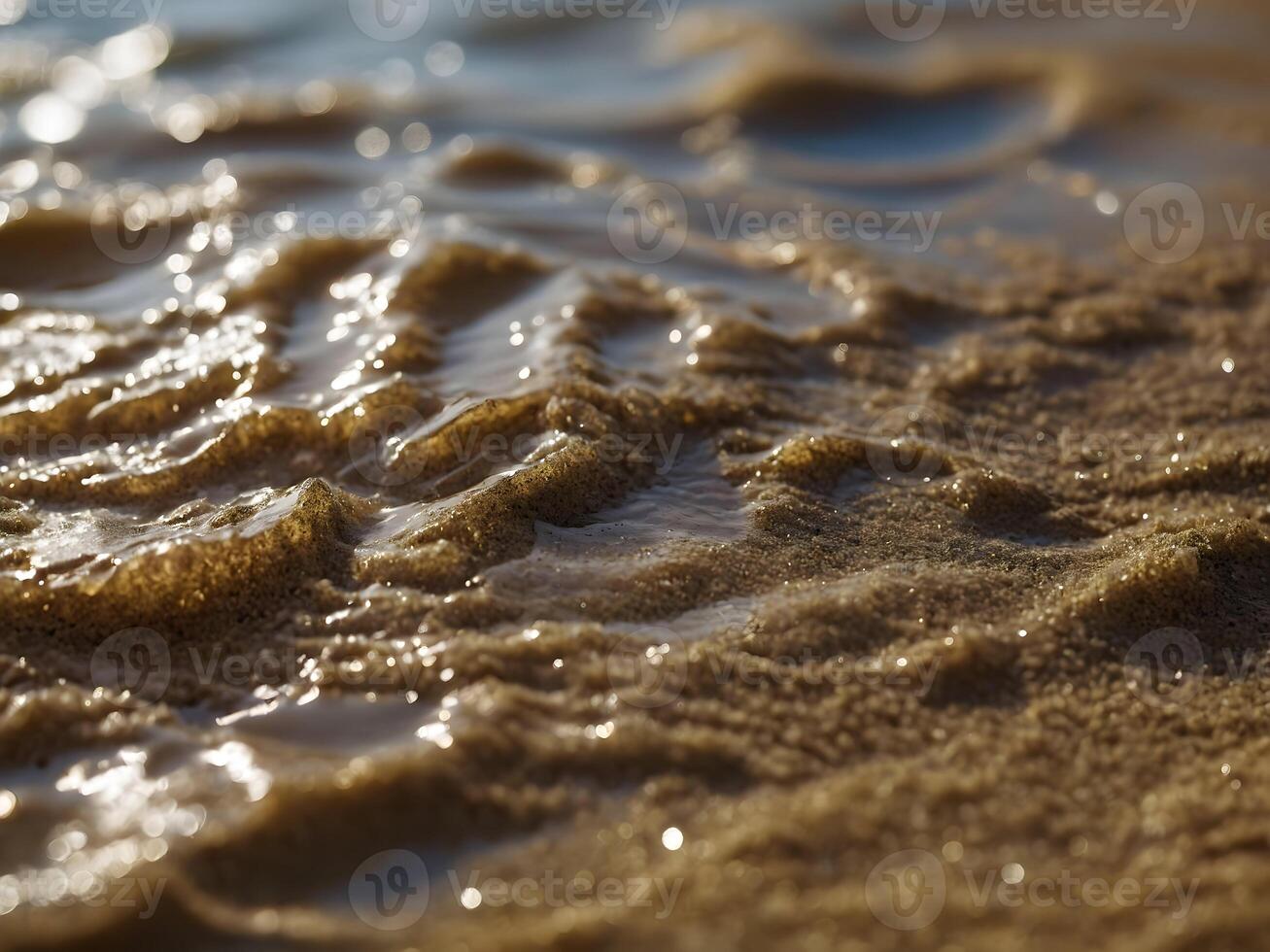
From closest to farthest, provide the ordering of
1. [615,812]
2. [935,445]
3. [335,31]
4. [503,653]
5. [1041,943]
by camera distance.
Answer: [1041,943], [615,812], [503,653], [935,445], [335,31]

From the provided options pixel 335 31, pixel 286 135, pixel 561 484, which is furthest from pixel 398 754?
pixel 335 31

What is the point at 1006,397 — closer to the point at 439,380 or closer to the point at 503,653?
the point at 439,380

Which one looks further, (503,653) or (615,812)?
(503,653)

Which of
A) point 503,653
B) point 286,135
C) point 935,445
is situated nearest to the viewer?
→ point 503,653

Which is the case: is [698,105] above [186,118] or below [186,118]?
below

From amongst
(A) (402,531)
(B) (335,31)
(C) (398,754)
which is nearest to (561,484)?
(A) (402,531)

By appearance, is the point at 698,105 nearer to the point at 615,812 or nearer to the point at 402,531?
the point at 402,531

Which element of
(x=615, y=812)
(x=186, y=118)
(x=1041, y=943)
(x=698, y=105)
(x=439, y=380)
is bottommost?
(x=1041, y=943)
